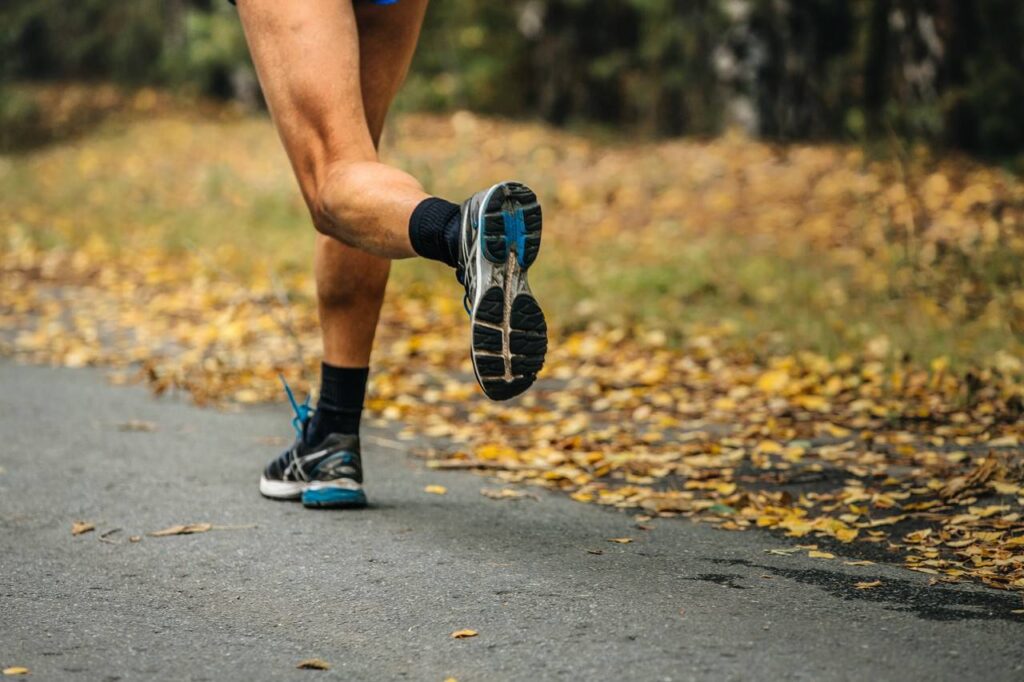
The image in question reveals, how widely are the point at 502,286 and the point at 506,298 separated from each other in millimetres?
27

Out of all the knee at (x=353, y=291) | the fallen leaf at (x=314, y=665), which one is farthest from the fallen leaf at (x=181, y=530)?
the fallen leaf at (x=314, y=665)

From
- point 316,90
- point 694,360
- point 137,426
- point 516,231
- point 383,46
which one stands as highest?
point 383,46

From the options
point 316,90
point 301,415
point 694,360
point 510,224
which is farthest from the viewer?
point 694,360

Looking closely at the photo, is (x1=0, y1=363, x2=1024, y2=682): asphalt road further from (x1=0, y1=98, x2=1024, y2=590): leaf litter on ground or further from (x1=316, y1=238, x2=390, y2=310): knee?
(x1=316, y1=238, x2=390, y2=310): knee

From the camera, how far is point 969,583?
2.74 metres

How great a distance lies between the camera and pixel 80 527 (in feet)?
10.8

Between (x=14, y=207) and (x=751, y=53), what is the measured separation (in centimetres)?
817

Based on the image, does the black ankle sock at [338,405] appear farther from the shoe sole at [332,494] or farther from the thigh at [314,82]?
the thigh at [314,82]

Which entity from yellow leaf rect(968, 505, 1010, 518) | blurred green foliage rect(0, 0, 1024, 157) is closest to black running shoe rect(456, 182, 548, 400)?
yellow leaf rect(968, 505, 1010, 518)

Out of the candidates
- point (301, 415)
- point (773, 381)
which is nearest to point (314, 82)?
point (301, 415)

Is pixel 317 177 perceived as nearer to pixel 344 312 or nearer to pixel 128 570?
pixel 344 312

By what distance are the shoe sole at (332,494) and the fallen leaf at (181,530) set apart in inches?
11.3

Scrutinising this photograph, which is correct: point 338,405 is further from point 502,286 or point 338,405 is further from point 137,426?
point 137,426

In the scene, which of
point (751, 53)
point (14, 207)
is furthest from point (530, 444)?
point (14, 207)
